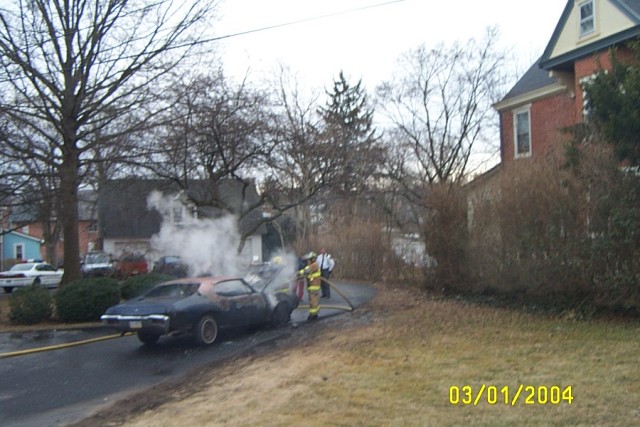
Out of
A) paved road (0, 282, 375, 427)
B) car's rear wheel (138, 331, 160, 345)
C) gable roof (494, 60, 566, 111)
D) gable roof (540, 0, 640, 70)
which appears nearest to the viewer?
paved road (0, 282, 375, 427)

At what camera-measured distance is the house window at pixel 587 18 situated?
64.2ft

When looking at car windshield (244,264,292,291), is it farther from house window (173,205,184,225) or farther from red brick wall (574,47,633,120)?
house window (173,205,184,225)

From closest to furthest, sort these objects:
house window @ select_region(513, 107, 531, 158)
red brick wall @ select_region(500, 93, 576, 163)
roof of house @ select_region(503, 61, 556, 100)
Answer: red brick wall @ select_region(500, 93, 576, 163), roof of house @ select_region(503, 61, 556, 100), house window @ select_region(513, 107, 531, 158)

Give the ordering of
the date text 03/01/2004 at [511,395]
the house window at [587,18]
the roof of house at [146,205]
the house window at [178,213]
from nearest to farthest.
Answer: the date text 03/01/2004 at [511,395] → the house window at [587,18] → the roof of house at [146,205] → the house window at [178,213]

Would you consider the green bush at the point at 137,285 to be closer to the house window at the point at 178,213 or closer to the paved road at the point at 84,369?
the paved road at the point at 84,369

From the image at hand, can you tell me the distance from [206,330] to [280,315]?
2483 millimetres

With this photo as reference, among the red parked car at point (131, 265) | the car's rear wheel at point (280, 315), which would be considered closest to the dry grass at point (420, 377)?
the car's rear wheel at point (280, 315)

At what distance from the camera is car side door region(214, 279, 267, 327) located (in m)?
13.2

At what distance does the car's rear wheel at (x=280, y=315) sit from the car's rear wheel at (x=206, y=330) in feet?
6.47

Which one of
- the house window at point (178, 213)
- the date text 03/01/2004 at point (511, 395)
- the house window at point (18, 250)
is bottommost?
the date text 03/01/2004 at point (511, 395)

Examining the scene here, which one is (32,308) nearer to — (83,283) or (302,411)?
(83,283)

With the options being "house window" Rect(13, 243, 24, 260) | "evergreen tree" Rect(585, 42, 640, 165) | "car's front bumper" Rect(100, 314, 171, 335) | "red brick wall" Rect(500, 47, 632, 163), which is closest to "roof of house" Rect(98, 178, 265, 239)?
"car's front bumper" Rect(100, 314, 171, 335)

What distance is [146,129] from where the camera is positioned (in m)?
17.9

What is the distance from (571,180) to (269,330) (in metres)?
6.80
